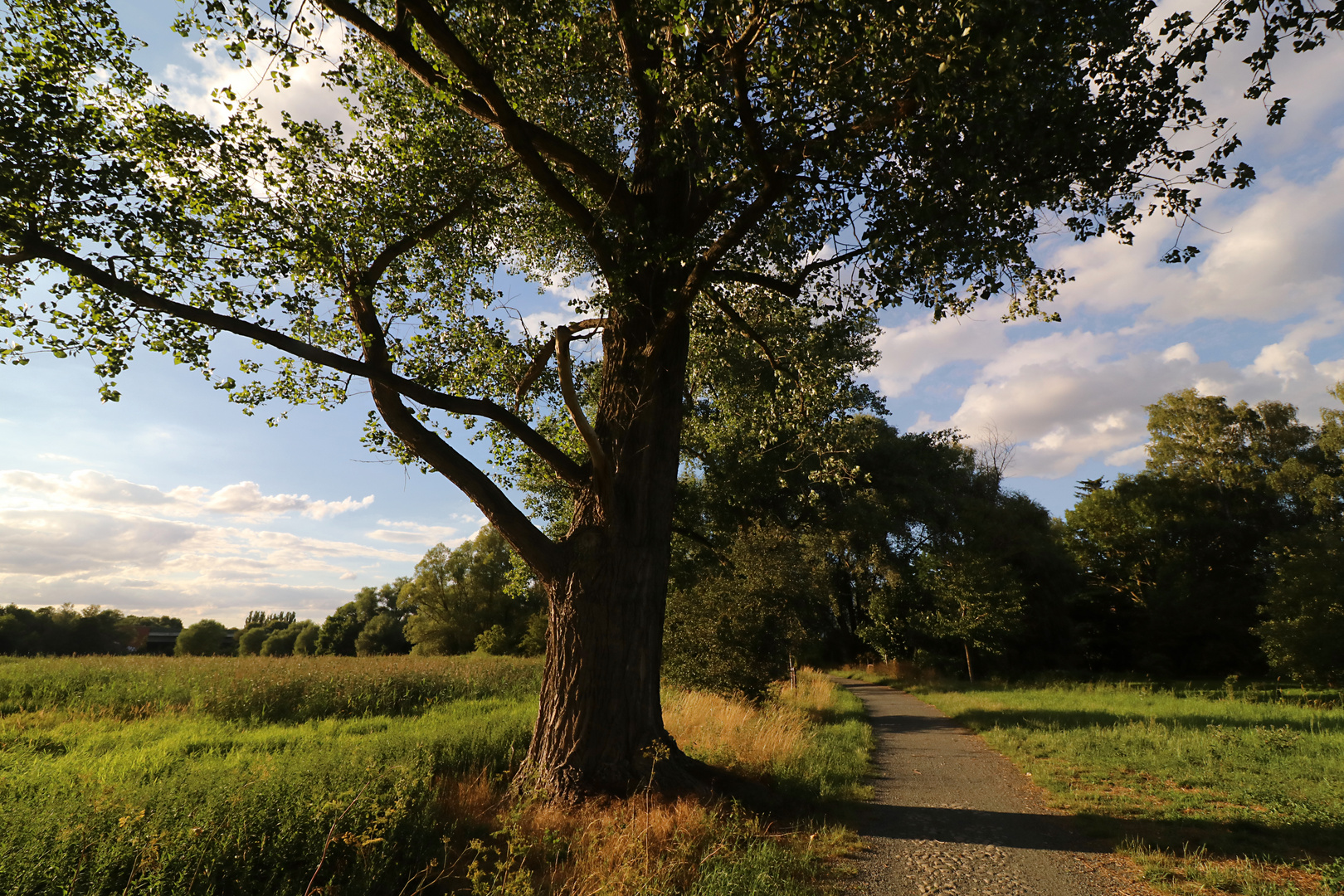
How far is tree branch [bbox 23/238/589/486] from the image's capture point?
5359 millimetres

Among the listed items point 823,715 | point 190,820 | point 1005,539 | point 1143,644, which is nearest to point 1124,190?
point 190,820

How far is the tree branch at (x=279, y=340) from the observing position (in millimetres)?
5359

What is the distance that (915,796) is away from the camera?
7730 mm

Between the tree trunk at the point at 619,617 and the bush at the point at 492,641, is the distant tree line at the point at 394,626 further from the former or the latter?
the tree trunk at the point at 619,617

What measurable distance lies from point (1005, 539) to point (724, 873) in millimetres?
30202

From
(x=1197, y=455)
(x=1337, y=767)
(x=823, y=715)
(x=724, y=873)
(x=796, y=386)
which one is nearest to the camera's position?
(x=724, y=873)

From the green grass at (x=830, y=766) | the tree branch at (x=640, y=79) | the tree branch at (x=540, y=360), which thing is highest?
the tree branch at (x=640, y=79)

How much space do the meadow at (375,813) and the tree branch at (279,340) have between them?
3565mm

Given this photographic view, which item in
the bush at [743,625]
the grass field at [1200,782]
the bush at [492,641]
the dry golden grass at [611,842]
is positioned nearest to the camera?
the dry golden grass at [611,842]

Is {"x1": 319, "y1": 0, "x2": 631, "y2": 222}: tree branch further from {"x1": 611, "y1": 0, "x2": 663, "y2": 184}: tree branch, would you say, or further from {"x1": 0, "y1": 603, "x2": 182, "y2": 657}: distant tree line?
{"x1": 0, "y1": 603, "x2": 182, "y2": 657}: distant tree line

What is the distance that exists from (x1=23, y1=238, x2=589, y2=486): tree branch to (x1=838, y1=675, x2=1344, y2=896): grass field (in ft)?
24.1

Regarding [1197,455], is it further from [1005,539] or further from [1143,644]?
[1005,539]

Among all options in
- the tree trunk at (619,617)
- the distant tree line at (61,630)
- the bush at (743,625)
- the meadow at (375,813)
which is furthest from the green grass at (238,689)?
the distant tree line at (61,630)

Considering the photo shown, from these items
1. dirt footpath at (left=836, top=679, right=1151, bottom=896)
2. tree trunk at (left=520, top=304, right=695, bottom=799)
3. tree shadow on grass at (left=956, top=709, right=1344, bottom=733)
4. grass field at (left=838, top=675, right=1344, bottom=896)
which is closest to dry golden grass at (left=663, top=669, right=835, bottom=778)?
dirt footpath at (left=836, top=679, right=1151, bottom=896)
